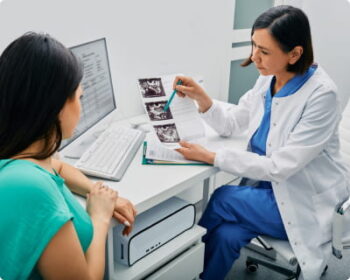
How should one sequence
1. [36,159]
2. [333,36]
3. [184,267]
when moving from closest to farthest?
[36,159] < [184,267] < [333,36]

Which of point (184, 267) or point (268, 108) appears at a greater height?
point (268, 108)

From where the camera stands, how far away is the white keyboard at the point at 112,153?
1.36 metres

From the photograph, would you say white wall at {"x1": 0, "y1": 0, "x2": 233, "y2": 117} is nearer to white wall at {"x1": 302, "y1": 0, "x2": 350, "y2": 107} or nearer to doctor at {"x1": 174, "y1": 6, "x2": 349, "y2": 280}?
doctor at {"x1": 174, "y1": 6, "x2": 349, "y2": 280}

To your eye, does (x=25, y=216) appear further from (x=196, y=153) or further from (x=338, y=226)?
(x=338, y=226)

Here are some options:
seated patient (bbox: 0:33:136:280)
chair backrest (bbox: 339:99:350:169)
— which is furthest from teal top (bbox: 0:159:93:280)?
chair backrest (bbox: 339:99:350:169)

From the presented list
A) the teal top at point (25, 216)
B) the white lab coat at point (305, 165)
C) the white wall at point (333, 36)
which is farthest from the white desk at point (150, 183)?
the white wall at point (333, 36)

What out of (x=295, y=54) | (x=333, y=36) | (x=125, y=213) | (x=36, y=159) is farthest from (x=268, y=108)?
(x=333, y=36)

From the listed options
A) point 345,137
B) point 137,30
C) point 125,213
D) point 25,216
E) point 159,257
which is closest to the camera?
point 25,216

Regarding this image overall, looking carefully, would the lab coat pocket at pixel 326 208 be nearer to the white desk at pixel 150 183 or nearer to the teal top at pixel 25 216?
the white desk at pixel 150 183

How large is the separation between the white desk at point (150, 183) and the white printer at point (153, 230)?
2.0 inches

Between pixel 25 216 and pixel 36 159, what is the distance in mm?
158

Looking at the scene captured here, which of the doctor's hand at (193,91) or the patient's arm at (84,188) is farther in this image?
the doctor's hand at (193,91)

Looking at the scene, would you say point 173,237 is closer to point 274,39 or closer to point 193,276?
point 193,276

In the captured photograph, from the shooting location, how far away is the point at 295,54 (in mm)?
1480
